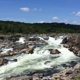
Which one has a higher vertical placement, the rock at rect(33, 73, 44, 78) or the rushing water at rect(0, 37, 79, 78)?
the rushing water at rect(0, 37, 79, 78)

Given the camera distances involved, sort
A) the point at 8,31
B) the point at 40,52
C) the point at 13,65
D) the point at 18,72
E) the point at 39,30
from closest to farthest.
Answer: the point at 18,72
the point at 13,65
the point at 40,52
the point at 8,31
the point at 39,30

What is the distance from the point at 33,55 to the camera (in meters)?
51.4

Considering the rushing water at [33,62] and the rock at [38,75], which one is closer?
the rock at [38,75]

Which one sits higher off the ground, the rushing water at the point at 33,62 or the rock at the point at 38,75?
the rushing water at the point at 33,62

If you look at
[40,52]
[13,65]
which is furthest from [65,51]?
[13,65]

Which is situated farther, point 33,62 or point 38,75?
point 33,62

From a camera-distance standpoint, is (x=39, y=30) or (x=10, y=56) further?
(x=39, y=30)

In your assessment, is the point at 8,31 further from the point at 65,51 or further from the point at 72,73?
the point at 72,73

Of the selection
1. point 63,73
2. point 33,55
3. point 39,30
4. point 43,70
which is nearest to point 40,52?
point 33,55

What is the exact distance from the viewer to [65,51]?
184ft

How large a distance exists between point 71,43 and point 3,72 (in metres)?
29.1

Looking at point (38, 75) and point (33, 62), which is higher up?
point (33, 62)

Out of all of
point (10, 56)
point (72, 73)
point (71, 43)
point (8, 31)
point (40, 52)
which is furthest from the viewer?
point (8, 31)

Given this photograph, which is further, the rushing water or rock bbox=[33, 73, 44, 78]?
the rushing water
